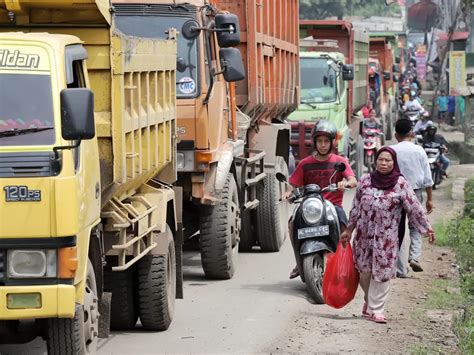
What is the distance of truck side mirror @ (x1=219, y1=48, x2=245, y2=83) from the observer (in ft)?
38.1

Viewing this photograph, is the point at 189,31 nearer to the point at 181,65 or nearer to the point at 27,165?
the point at 181,65

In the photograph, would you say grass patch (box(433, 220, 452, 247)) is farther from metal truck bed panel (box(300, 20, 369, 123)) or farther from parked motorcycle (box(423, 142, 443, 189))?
metal truck bed panel (box(300, 20, 369, 123))

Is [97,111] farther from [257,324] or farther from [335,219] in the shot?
[335,219]

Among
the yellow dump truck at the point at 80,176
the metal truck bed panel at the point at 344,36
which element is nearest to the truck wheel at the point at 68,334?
the yellow dump truck at the point at 80,176

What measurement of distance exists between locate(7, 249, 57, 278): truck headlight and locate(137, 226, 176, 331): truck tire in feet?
8.65

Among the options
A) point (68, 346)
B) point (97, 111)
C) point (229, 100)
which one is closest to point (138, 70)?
point (97, 111)

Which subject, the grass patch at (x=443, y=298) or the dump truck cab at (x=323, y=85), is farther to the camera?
the dump truck cab at (x=323, y=85)

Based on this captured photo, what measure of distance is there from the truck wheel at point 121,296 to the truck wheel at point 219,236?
2.57 meters

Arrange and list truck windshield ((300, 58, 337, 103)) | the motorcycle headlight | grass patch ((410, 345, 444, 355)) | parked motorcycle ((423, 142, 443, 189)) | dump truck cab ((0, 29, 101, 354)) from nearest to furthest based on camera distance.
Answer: dump truck cab ((0, 29, 101, 354)) → grass patch ((410, 345, 444, 355)) → the motorcycle headlight → truck windshield ((300, 58, 337, 103)) → parked motorcycle ((423, 142, 443, 189))

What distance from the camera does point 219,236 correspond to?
11.8 m

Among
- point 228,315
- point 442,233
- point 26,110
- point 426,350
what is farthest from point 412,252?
point 26,110

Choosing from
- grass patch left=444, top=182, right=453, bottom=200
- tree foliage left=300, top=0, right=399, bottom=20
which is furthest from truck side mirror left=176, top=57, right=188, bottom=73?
tree foliage left=300, top=0, right=399, bottom=20

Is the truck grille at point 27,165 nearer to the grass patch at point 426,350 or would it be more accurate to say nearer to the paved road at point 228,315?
the paved road at point 228,315

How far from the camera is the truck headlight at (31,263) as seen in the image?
6.41 m
